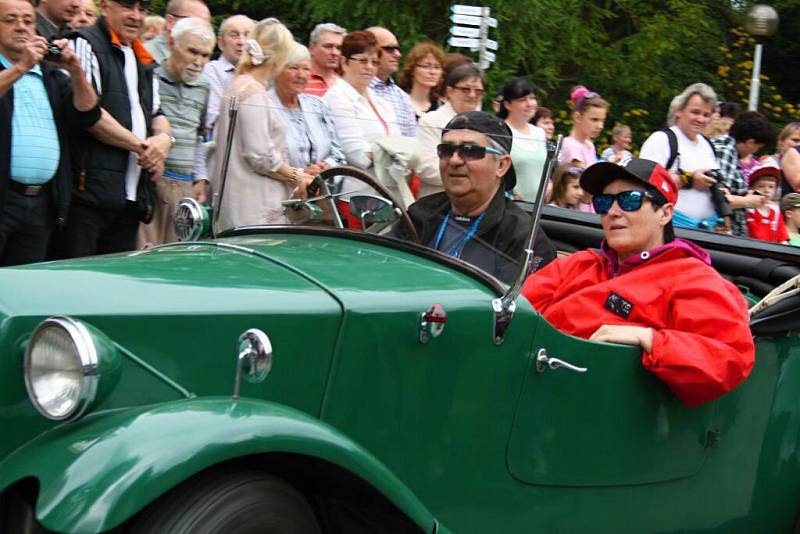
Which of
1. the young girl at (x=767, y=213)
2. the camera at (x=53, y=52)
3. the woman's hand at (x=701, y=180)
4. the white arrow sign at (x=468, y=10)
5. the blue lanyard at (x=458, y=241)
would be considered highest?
the white arrow sign at (x=468, y=10)

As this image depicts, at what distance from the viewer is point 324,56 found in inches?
294

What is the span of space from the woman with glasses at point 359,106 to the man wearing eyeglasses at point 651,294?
81 centimetres

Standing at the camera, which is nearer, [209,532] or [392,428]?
[209,532]

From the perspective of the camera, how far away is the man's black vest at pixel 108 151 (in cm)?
560

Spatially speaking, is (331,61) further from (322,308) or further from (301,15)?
(301,15)

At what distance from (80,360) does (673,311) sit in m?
2.05

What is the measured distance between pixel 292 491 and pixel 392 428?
0.39 metres

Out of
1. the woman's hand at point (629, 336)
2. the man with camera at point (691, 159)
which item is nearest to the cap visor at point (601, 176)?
the woman's hand at point (629, 336)

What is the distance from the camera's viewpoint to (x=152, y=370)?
2.86 metres

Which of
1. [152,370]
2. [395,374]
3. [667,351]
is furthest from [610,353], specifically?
[152,370]

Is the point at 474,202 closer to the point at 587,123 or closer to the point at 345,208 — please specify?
the point at 345,208

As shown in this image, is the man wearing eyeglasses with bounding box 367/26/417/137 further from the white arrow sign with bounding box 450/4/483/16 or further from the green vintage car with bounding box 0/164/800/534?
the green vintage car with bounding box 0/164/800/534

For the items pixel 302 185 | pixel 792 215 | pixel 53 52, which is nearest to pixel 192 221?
pixel 302 185

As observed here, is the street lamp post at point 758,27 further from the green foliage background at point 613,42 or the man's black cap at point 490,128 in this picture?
the man's black cap at point 490,128
